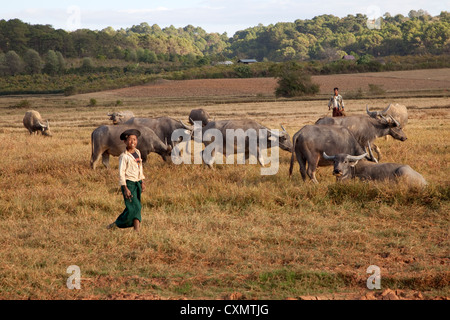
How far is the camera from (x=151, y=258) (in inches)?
247

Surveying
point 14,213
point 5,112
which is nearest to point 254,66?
point 5,112

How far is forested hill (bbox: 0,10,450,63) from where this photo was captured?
81125mm

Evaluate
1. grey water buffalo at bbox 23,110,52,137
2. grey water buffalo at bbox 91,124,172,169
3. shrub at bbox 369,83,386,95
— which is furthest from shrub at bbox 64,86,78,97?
grey water buffalo at bbox 91,124,172,169

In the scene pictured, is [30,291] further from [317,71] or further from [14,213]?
[317,71]

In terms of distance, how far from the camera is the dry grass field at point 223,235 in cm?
548

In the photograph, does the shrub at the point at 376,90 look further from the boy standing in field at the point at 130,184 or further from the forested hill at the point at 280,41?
the forested hill at the point at 280,41

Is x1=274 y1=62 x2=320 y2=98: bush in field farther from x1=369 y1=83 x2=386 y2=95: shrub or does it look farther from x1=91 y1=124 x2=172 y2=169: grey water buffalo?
x1=91 y1=124 x2=172 y2=169: grey water buffalo

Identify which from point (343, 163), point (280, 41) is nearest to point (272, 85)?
point (343, 163)

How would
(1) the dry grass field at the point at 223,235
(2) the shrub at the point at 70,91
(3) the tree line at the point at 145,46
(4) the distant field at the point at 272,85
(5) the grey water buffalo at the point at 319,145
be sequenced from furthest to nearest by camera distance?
1. (3) the tree line at the point at 145,46
2. (2) the shrub at the point at 70,91
3. (4) the distant field at the point at 272,85
4. (5) the grey water buffalo at the point at 319,145
5. (1) the dry grass field at the point at 223,235

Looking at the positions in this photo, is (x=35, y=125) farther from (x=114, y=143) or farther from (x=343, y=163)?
(x=343, y=163)

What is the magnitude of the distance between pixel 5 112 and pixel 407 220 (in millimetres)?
32674

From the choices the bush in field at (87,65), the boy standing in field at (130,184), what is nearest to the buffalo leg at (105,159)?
the boy standing in field at (130,184)

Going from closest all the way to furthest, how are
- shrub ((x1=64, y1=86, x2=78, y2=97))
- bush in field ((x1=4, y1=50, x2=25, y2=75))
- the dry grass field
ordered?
A: the dry grass field, shrub ((x1=64, y1=86, x2=78, y2=97)), bush in field ((x1=4, y1=50, x2=25, y2=75))

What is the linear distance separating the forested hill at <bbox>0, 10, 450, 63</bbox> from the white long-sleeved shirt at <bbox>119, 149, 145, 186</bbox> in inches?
2887
